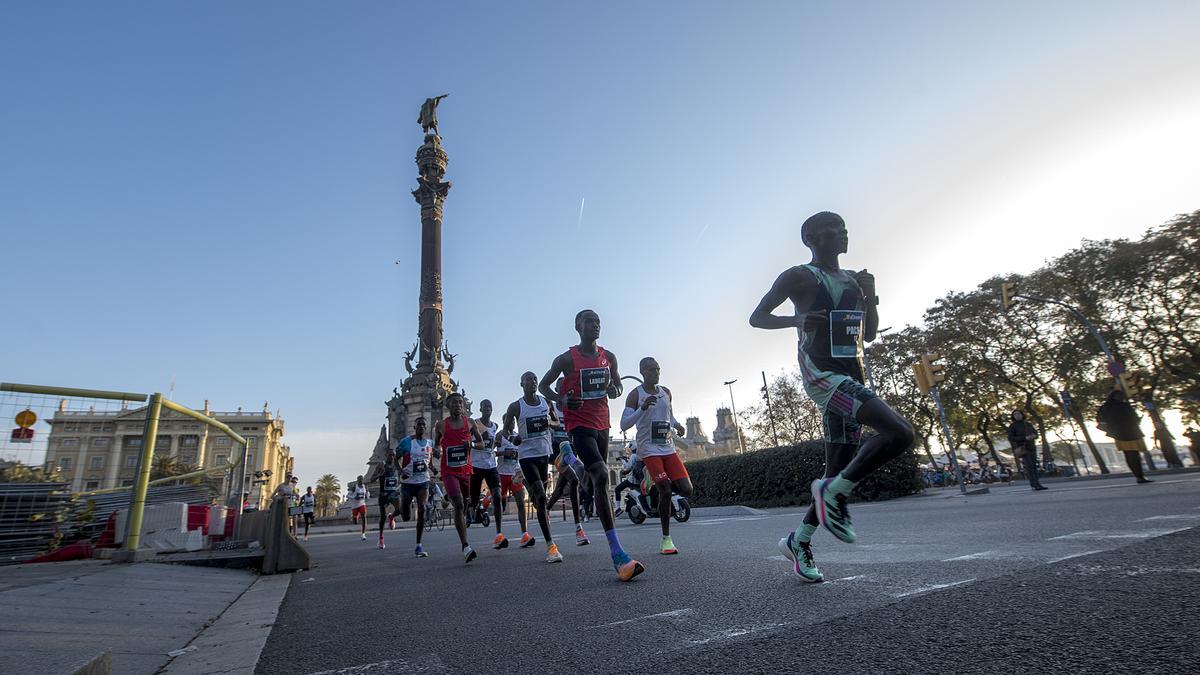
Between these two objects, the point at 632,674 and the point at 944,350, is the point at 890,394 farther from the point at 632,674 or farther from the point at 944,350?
the point at 632,674

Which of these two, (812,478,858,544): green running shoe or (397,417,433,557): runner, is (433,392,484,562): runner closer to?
(397,417,433,557): runner

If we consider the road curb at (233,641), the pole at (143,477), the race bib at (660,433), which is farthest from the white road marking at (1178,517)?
the pole at (143,477)

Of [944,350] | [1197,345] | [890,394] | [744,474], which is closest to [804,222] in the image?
[744,474]

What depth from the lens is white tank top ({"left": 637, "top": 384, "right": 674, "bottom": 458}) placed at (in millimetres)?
6918

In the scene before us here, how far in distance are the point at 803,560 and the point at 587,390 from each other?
2553mm

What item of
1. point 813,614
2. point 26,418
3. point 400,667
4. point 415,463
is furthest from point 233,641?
point 415,463

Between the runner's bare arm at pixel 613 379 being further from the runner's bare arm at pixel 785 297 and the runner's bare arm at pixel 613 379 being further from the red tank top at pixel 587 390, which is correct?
the runner's bare arm at pixel 785 297

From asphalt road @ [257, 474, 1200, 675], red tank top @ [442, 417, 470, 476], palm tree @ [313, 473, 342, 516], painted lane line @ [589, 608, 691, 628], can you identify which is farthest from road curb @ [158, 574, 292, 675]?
palm tree @ [313, 473, 342, 516]

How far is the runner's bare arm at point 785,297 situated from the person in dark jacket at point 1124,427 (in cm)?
1090

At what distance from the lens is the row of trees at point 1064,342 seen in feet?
88.9

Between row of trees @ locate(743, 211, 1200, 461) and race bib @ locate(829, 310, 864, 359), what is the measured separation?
2740 centimetres

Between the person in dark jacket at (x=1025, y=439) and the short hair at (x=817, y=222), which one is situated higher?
the short hair at (x=817, y=222)

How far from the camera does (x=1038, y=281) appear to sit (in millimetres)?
31562

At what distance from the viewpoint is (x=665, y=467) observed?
6902mm
